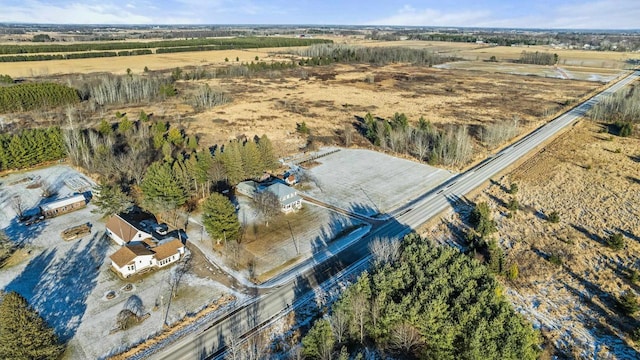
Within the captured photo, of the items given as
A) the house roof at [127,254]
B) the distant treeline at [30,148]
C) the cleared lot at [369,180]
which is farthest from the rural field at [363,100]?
the house roof at [127,254]

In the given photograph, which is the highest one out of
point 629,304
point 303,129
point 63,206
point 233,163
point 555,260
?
point 233,163

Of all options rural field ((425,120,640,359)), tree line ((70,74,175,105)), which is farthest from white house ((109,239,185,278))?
tree line ((70,74,175,105))

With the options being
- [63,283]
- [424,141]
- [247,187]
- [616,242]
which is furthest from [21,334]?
[424,141]

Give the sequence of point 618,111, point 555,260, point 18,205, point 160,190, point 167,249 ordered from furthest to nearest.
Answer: point 618,111 → point 18,205 → point 160,190 → point 167,249 → point 555,260

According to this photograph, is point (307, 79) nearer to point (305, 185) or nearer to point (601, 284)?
point (305, 185)

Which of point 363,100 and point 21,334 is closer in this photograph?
point 21,334

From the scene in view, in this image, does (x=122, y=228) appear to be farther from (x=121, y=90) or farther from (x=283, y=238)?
(x=121, y=90)

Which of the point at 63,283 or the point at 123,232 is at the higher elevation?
the point at 123,232
